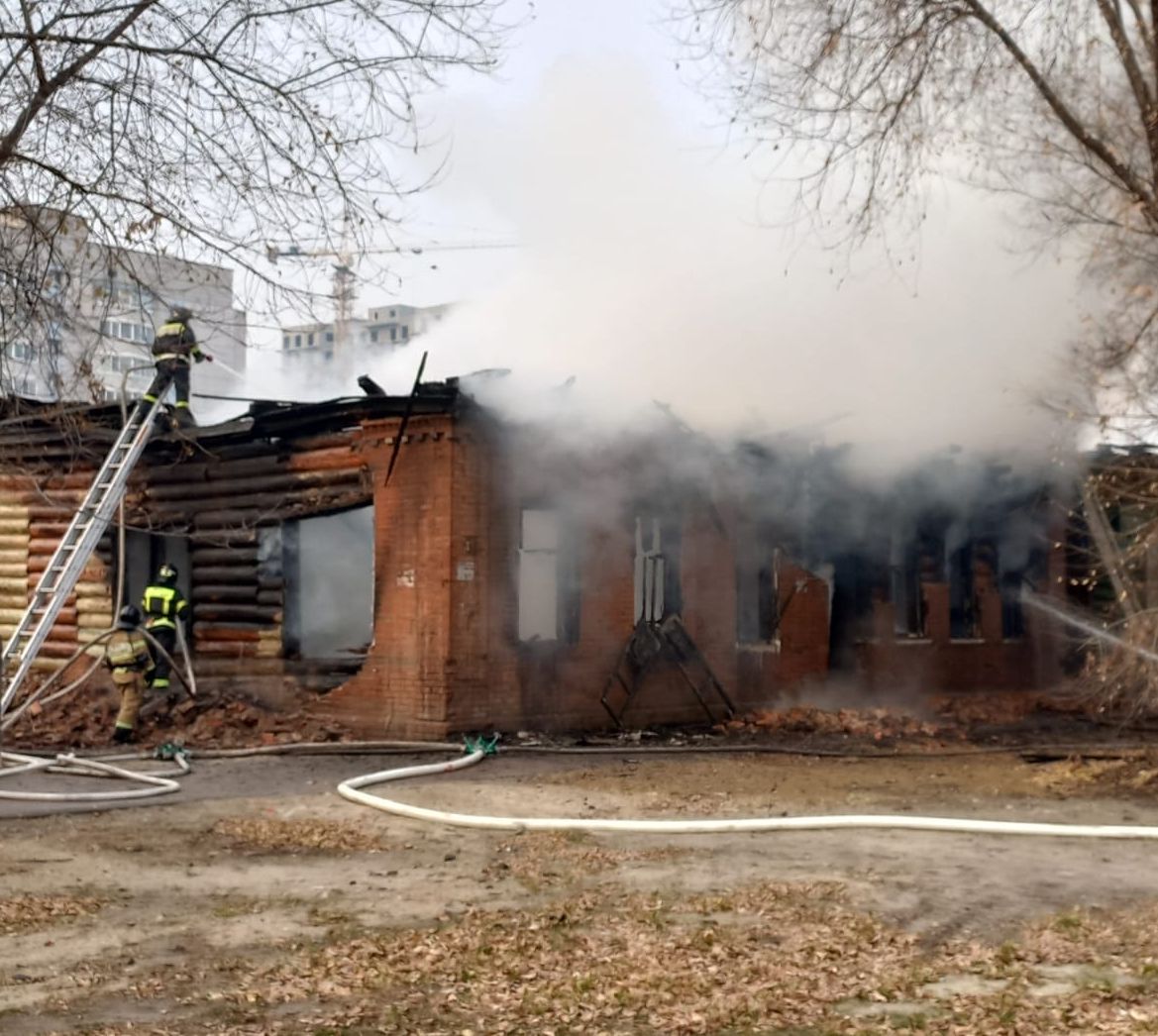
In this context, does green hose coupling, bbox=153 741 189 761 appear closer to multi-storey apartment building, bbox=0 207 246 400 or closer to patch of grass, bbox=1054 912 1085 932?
multi-storey apartment building, bbox=0 207 246 400

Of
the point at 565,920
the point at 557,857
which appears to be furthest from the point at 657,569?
the point at 565,920

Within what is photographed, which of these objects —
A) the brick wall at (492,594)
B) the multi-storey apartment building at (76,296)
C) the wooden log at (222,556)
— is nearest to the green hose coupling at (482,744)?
the brick wall at (492,594)

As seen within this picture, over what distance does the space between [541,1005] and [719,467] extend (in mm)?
11620

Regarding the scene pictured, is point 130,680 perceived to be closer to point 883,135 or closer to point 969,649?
point 883,135

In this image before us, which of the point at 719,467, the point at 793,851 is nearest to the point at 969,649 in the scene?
the point at 719,467

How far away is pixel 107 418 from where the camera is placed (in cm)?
1591

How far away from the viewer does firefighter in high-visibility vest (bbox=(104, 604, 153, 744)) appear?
13672 millimetres

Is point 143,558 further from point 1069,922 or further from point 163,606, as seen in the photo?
point 1069,922

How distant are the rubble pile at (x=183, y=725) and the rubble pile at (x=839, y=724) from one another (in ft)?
16.2

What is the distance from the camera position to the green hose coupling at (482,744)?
13117mm

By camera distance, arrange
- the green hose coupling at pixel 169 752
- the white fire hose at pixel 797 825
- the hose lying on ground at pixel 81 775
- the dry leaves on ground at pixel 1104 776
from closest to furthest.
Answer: the white fire hose at pixel 797 825 < the hose lying on ground at pixel 81 775 < the dry leaves on ground at pixel 1104 776 < the green hose coupling at pixel 169 752

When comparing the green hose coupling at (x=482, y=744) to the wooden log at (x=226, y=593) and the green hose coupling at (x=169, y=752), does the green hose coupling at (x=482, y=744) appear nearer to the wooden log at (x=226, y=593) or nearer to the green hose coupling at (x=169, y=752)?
the green hose coupling at (x=169, y=752)

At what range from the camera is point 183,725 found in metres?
14.7

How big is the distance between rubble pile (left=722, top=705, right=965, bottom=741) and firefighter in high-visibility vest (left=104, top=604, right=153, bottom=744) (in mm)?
6507
